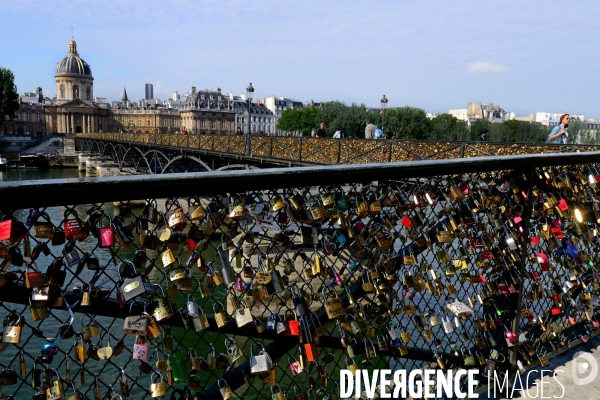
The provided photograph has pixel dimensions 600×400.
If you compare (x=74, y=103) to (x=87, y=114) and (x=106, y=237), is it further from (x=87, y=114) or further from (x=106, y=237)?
(x=106, y=237)

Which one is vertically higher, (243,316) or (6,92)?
(6,92)

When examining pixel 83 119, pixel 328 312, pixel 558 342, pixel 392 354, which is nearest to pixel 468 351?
pixel 392 354

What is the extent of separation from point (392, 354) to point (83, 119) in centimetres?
11980

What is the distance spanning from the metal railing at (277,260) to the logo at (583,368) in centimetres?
20

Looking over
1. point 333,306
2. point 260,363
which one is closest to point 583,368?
point 333,306

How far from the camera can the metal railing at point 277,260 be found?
1515 millimetres

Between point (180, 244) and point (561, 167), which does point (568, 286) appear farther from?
point (180, 244)

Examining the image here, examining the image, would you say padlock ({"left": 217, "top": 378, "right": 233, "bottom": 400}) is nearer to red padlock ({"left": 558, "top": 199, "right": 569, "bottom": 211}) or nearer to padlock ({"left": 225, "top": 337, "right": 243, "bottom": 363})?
padlock ({"left": 225, "top": 337, "right": 243, "bottom": 363})

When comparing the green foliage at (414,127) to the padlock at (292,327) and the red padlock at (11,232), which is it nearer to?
the padlock at (292,327)

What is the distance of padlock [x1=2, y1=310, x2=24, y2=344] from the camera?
1426 mm

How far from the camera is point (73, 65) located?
118m

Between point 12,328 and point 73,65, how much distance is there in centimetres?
13027

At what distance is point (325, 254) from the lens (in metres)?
2.04

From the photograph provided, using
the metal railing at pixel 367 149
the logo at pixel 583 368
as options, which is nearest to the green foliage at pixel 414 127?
the metal railing at pixel 367 149
